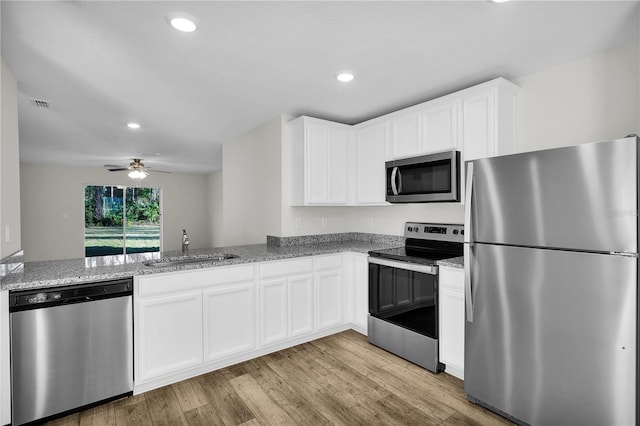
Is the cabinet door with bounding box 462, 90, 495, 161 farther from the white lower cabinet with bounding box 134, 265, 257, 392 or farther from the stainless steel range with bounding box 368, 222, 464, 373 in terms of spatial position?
the white lower cabinet with bounding box 134, 265, 257, 392

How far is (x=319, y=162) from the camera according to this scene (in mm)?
3709

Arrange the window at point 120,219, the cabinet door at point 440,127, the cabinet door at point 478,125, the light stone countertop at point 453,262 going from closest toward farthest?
the light stone countertop at point 453,262, the cabinet door at point 478,125, the cabinet door at point 440,127, the window at point 120,219

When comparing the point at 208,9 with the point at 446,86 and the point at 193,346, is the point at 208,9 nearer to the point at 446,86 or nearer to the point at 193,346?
the point at 446,86

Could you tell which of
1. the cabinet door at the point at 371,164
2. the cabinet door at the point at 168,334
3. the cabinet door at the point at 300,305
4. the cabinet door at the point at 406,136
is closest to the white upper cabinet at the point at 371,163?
the cabinet door at the point at 371,164

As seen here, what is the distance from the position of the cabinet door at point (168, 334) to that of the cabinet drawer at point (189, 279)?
0.06 m

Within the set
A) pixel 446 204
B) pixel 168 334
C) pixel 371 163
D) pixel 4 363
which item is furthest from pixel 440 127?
pixel 4 363

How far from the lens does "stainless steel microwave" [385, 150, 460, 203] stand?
2.81m

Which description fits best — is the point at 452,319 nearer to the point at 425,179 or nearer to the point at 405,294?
the point at 405,294

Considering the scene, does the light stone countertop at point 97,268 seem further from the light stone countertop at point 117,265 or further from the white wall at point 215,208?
the white wall at point 215,208

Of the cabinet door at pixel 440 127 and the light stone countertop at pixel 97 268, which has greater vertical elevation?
the cabinet door at pixel 440 127

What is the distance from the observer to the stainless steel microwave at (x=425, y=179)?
9.21ft

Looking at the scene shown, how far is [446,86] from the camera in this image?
293 cm

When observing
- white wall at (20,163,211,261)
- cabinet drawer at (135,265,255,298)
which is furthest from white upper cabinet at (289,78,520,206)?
white wall at (20,163,211,261)

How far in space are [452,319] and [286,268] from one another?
150 centimetres
